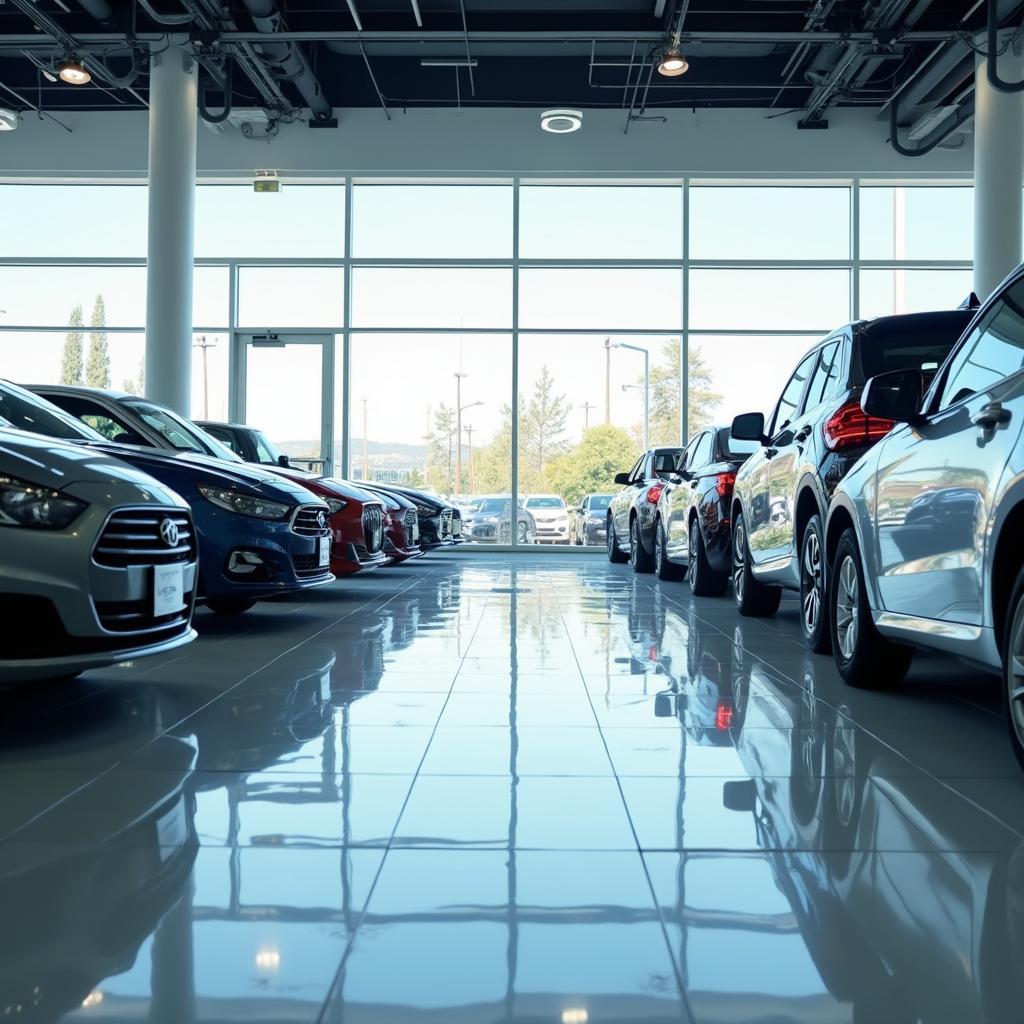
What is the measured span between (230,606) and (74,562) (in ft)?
13.2

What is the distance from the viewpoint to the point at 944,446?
3.63m

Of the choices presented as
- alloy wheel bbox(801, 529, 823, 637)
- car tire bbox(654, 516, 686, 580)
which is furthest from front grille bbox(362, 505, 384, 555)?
alloy wheel bbox(801, 529, 823, 637)

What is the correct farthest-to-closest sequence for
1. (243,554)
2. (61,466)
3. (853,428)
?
(243,554) → (853,428) → (61,466)

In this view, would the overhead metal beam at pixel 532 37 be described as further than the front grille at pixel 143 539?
Yes

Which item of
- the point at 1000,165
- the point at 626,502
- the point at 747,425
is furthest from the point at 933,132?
the point at 747,425

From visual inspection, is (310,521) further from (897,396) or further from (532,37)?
(532,37)

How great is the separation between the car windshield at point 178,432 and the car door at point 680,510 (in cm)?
412

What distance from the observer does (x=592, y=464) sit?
18406mm

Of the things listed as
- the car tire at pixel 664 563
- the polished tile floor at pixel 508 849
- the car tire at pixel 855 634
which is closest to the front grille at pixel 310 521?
the polished tile floor at pixel 508 849

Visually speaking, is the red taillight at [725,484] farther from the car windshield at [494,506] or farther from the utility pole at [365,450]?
the utility pole at [365,450]

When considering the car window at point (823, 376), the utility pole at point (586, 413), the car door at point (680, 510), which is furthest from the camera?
the utility pole at point (586, 413)

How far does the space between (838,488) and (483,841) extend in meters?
2.77

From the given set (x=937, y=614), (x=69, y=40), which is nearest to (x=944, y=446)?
(x=937, y=614)

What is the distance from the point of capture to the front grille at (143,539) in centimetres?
378
